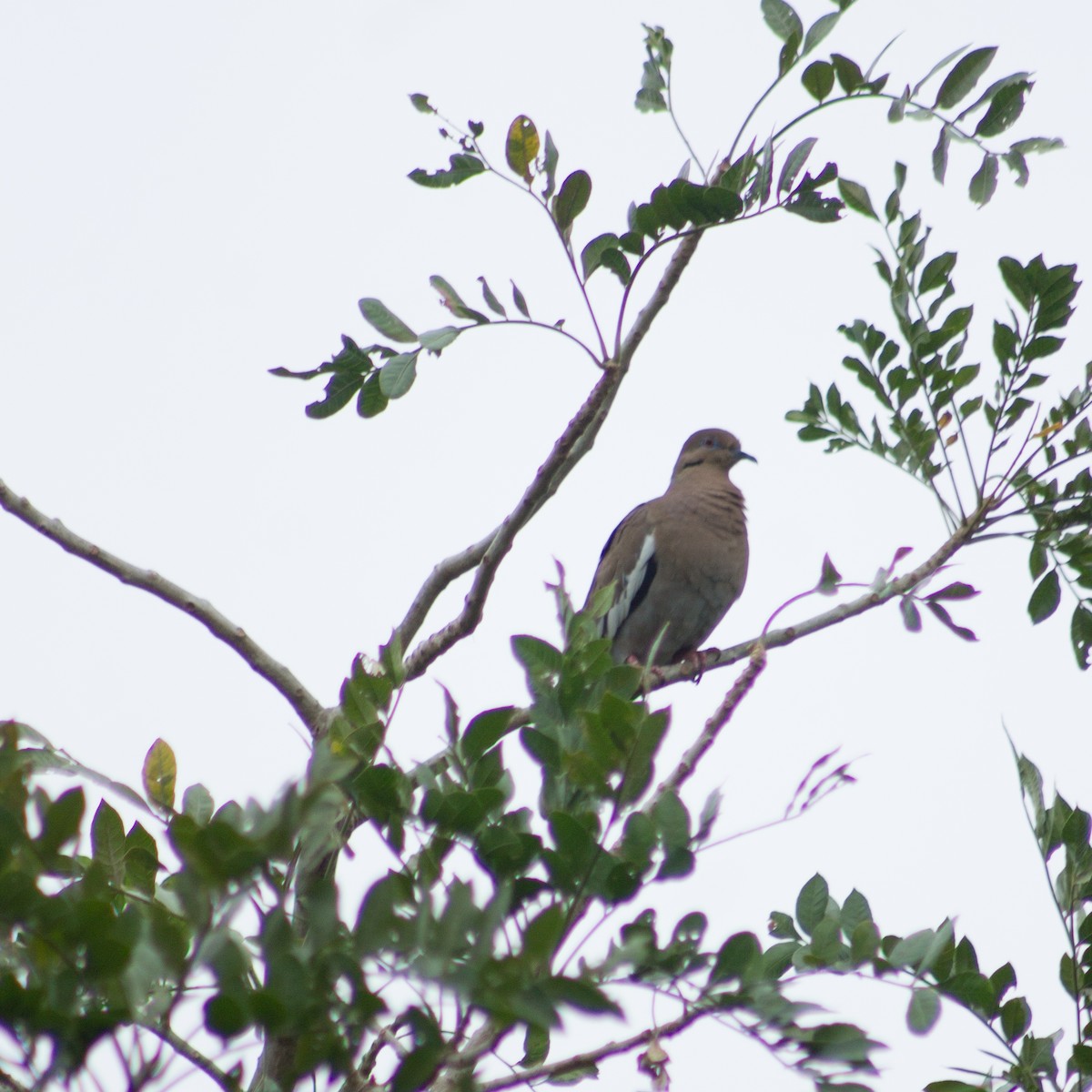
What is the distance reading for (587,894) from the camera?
187 cm

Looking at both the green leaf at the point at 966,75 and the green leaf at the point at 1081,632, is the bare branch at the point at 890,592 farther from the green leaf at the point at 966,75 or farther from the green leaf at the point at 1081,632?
the green leaf at the point at 966,75

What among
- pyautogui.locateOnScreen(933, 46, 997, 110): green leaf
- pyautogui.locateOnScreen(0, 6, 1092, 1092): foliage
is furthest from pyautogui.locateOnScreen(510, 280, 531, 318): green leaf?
pyautogui.locateOnScreen(933, 46, 997, 110): green leaf

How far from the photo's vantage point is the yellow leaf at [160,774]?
2.47 meters

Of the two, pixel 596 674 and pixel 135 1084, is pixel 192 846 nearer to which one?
pixel 135 1084

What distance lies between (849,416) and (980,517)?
0.65m

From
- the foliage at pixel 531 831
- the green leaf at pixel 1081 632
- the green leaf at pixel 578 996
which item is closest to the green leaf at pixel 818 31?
the foliage at pixel 531 831

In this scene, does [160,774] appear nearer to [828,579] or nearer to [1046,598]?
[828,579]

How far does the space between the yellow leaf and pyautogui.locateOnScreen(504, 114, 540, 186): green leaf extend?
1.49 m

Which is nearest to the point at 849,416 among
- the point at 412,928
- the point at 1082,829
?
the point at 1082,829

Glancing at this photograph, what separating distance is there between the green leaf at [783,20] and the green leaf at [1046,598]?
1.65 m

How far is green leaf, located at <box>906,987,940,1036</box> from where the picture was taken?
7.19 feet

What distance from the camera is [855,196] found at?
3609 millimetres

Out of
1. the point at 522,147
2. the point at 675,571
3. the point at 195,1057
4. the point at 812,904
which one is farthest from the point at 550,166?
the point at 675,571

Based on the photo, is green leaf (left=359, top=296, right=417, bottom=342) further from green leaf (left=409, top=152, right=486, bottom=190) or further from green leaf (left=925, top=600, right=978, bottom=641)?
green leaf (left=925, top=600, right=978, bottom=641)
